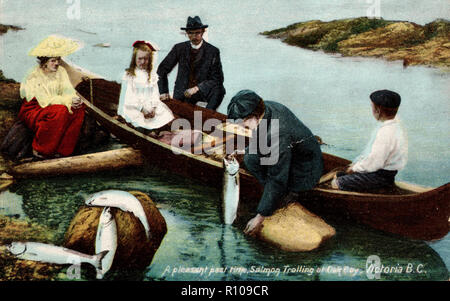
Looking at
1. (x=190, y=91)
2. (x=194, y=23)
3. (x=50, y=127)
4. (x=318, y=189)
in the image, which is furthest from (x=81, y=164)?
(x=318, y=189)

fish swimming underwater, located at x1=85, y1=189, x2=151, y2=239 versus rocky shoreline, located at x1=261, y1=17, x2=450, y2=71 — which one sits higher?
rocky shoreline, located at x1=261, y1=17, x2=450, y2=71

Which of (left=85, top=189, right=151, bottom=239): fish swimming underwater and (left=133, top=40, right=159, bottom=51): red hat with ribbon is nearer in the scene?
(left=85, top=189, right=151, bottom=239): fish swimming underwater

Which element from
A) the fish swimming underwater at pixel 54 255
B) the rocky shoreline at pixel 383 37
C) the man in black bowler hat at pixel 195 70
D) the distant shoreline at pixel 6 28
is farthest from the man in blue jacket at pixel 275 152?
the distant shoreline at pixel 6 28

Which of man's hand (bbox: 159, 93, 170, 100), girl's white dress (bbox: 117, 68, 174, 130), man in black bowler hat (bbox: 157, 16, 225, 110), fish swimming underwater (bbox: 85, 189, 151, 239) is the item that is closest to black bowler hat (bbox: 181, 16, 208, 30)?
man in black bowler hat (bbox: 157, 16, 225, 110)

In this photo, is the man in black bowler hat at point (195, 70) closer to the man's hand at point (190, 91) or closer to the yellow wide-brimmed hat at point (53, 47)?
the man's hand at point (190, 91)

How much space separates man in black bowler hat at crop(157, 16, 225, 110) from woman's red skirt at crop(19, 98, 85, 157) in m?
0.88

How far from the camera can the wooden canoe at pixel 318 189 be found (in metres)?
3.82

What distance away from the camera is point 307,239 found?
397 centimetres

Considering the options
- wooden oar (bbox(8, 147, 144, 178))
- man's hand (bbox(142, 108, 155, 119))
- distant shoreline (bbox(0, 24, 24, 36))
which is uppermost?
distant shoreline (bbox(0, 24, 24, 36))

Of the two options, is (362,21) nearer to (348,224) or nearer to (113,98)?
(348,224)

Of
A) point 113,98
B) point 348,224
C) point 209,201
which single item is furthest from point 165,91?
point 348,224

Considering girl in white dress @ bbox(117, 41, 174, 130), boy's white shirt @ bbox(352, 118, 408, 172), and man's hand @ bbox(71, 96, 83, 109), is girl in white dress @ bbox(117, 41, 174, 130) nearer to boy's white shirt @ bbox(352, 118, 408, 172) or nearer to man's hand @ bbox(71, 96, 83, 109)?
man's hand @ bbox(71, 96, 83, 109)

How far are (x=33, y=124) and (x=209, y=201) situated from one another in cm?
168

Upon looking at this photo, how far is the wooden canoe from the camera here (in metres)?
3.82
